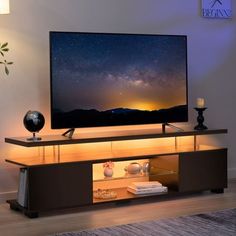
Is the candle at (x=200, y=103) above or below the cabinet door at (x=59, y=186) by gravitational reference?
above

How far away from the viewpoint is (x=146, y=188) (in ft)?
15.4

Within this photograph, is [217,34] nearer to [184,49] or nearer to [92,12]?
[184,49]

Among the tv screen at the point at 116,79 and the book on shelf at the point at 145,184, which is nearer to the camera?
the tv screen at the point at 116,79

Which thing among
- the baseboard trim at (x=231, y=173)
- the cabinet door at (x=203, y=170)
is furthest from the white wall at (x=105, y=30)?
the cabinet door at (x=203, y=170)

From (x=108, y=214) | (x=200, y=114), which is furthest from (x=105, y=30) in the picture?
(x=108, y=214)

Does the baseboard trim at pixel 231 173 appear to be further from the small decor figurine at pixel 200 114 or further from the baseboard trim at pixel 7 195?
the baseboard trim at pixel 7 195

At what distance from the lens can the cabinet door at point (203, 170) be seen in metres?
4.80

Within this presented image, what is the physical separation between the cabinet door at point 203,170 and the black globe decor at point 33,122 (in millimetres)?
1292

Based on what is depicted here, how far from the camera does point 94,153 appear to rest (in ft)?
15.5

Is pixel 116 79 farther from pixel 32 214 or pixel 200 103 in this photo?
→ pixel 32 214

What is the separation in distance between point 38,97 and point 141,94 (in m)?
0.91

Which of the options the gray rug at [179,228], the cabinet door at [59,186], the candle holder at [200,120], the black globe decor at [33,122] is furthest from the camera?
the candle holder at [200,120]

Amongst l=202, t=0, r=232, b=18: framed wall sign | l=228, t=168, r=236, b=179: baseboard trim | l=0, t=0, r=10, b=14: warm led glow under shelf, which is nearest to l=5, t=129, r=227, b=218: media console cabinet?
l=228, t=168, r=236, b=179: baseboard trim

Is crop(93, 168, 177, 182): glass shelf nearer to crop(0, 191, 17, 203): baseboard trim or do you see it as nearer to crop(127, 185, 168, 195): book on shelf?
crop(127, 185, 168, 195): book on shelf
